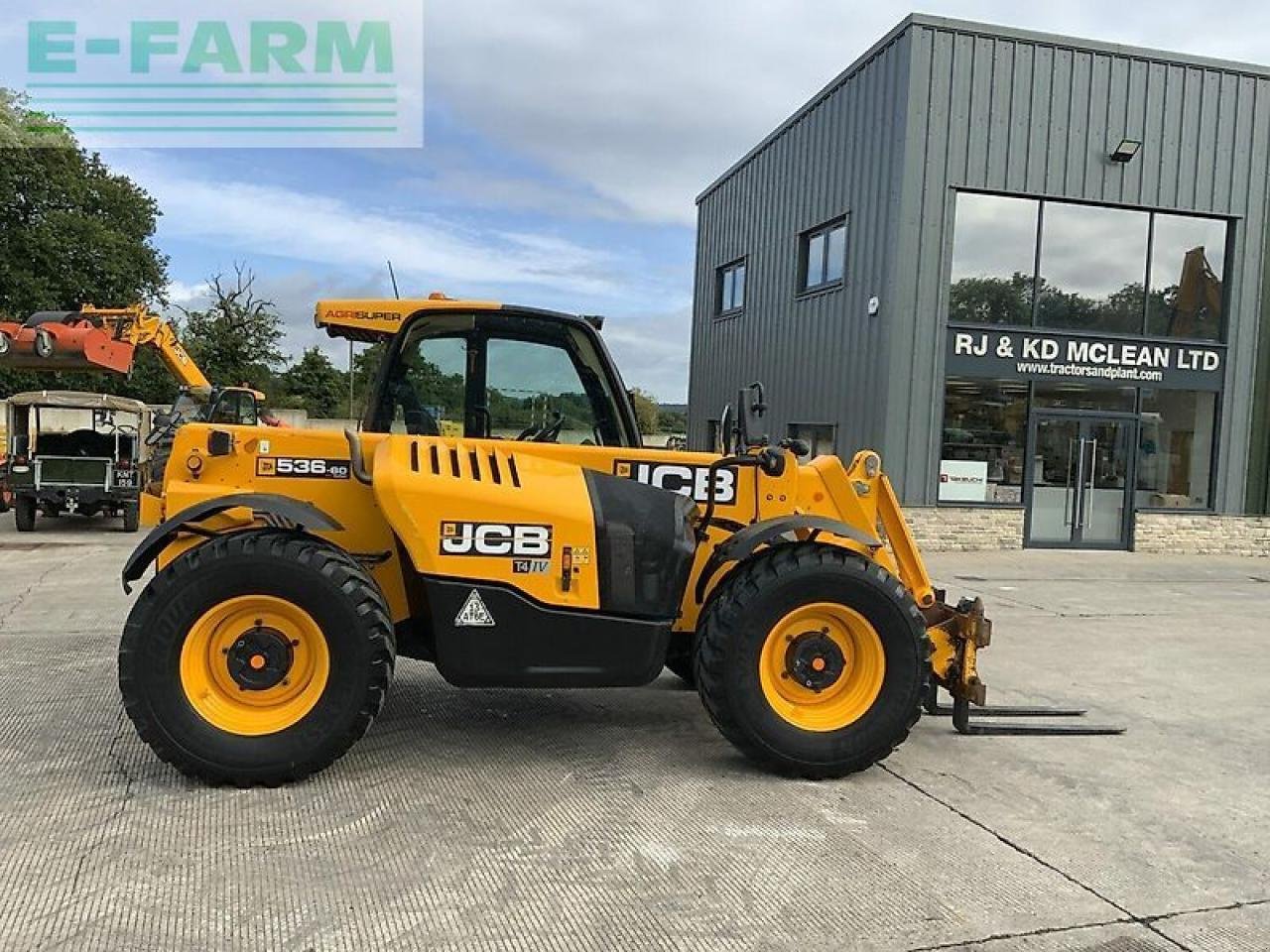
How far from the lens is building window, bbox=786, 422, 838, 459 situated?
15773mm

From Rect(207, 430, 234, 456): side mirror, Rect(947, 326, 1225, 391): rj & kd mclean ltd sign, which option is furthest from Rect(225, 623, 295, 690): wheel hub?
Rect(947, 326, 1225, 391): rj & kd mclean ltd sign

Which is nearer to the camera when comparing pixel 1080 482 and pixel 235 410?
pixel 235 410

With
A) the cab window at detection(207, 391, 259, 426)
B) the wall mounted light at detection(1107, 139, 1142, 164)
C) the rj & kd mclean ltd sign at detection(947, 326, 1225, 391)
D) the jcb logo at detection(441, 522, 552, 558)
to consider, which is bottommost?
the jcb logo at detection(441, 522, 552, 558)

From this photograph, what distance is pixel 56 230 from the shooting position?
115 ft

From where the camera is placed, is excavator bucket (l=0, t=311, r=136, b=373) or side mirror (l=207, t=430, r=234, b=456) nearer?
side mirror (l=207, t=430, r=234, b=456)

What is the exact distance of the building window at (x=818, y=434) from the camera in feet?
51.8

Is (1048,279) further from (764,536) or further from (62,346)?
(62,346)

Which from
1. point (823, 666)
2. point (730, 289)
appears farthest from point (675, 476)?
point (730, 289)

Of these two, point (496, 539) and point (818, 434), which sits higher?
point (818, 434)

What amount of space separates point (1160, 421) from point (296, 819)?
49.0 feet

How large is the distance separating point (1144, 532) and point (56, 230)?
34833 mm

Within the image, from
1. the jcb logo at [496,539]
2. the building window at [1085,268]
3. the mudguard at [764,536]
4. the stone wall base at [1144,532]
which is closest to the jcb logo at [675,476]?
the mudguard at [764,536]

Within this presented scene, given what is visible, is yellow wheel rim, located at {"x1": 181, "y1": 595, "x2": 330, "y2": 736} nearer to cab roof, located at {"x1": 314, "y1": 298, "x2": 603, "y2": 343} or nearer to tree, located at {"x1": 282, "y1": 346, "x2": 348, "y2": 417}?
cab roof, located at {"x1": 314, "y1": 298, "x2": 603, "y2": 343}

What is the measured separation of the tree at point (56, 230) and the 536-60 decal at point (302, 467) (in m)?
33.4
